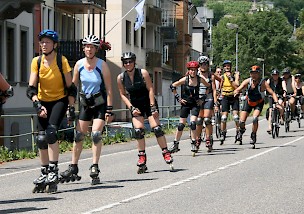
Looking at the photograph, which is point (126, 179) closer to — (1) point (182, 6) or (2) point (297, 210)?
(2) point (297, 210)

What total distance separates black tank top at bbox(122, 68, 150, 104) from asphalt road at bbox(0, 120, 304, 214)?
120 cm

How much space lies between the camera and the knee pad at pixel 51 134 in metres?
12.2

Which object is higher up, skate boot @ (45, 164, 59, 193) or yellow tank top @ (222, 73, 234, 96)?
yellow tank top @ (222, 73, 234, 96)

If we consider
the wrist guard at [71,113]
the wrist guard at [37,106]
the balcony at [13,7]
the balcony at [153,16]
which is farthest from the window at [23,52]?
the balcony at [153,16]

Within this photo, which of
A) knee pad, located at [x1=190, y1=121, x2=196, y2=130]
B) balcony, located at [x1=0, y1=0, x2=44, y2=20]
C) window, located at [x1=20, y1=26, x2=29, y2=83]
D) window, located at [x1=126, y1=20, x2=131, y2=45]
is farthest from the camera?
window, located at [x1=126, y1=20, x2=131, y2=45]

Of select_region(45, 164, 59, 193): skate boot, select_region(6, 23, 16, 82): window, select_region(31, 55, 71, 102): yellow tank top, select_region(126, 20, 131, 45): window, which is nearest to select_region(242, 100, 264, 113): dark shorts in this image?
select_region(31, 55, 71, 102): yellow tank top

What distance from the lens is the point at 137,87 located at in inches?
584

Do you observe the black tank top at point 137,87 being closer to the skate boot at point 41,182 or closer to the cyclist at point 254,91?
the skate boot at point 41,182

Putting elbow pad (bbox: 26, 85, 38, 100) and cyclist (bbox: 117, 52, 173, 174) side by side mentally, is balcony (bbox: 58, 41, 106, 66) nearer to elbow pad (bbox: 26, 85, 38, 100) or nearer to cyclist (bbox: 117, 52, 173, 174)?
cyclist (bbox: 117, 52, 173, 174)

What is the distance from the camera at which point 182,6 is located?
274 feet

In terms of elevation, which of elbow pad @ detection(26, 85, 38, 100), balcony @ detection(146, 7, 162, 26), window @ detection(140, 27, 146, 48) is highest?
balcony @ detection(146, 7, 162, 26)

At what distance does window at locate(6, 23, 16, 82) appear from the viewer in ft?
116

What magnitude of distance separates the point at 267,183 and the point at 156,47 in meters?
56.3

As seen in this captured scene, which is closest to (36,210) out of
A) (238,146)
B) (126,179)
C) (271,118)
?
(126,179)
